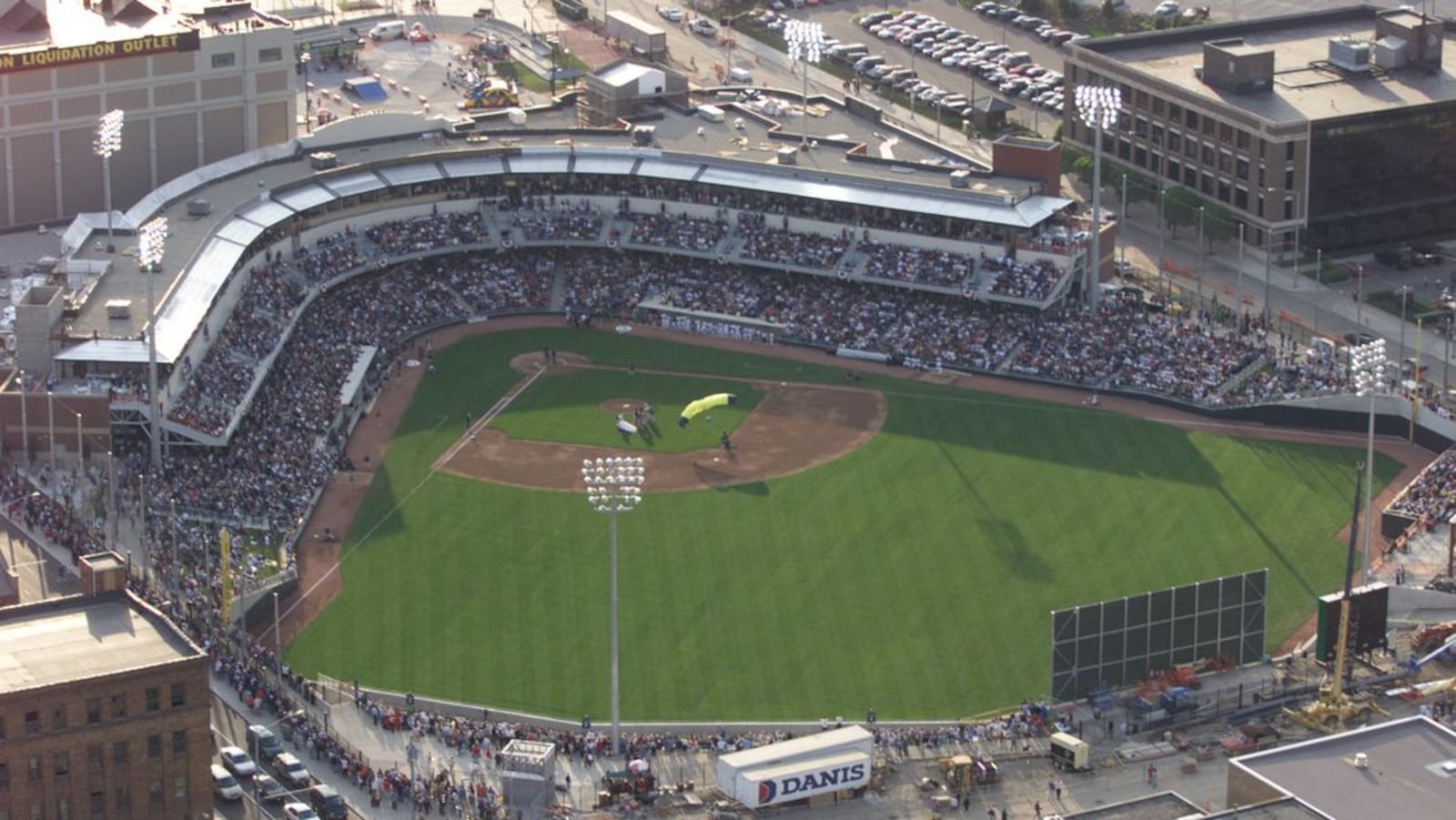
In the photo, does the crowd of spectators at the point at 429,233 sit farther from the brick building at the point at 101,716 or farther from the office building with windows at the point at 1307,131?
the brick building at the point at 101,716

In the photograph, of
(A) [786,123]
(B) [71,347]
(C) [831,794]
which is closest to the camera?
(C) [831,794]

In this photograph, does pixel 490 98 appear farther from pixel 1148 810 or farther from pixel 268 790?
pixel 1148 810

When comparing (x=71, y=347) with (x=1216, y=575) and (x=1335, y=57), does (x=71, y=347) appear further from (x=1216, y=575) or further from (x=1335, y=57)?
(x=1335, y=57)

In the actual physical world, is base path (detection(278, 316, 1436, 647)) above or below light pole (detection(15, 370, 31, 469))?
below

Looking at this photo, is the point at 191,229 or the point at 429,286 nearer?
the point at 191,229

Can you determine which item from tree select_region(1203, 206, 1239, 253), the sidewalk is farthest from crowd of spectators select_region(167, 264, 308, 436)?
tree select_region(1203, 206, 1239, 253)

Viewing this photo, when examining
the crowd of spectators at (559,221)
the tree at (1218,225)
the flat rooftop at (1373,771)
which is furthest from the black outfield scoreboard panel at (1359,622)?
the crowd of spectators at (559,221)

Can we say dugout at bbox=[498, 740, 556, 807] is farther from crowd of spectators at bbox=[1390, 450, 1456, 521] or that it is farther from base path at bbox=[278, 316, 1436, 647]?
crowd of spectators at bbox=[1390, 450, 1456, 521]

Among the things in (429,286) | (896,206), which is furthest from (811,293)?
(429,286)
